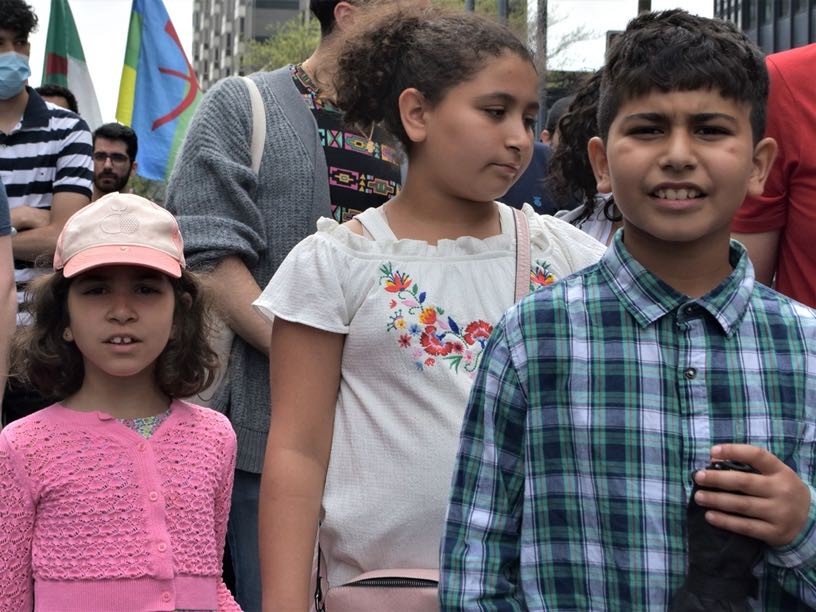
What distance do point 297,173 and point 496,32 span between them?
934 millimetres

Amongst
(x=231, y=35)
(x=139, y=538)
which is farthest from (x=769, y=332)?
(x=231, y=35)

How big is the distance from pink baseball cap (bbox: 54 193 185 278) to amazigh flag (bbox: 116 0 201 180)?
26.0ft

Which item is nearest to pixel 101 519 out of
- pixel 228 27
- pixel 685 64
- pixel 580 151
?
pixel 685 64

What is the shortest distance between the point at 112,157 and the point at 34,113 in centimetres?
458

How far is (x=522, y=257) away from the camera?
2.92 m

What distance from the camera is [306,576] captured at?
2805 millimetres

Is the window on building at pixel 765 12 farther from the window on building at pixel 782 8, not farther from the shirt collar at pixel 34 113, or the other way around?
the shirt collar at pixel 34 113

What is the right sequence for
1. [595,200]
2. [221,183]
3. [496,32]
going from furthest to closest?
[595,200], [221,183], [496,32]

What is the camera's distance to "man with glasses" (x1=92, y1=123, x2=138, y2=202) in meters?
10.0

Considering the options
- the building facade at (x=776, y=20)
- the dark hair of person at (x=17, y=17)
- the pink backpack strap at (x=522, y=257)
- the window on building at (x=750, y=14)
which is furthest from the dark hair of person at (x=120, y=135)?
the window on building at (x=750, y=14)

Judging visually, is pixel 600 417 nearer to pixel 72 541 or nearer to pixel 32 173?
pixel 72 541

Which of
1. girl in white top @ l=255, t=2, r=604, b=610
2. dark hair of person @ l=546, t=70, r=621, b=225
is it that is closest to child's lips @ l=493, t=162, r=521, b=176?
girl in white top @ l=255, t=2, r=604, b=610

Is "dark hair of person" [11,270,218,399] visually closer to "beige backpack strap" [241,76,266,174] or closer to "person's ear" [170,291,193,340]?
"person's ear" [170,291,193,340]

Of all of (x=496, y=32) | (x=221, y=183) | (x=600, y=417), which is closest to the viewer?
(x=600, y=417)
